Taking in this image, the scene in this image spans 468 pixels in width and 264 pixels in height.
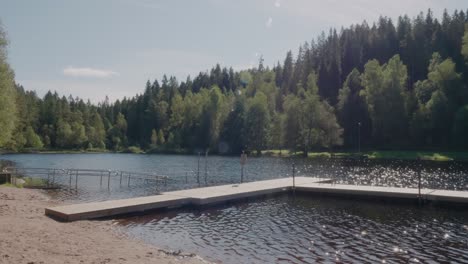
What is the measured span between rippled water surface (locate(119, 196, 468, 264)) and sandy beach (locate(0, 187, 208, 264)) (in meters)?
1.33

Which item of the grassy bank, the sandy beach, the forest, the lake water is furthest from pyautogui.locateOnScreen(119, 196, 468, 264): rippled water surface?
the grassy bank

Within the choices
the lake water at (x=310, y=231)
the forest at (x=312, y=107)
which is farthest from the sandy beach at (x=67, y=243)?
the forest at (x=312, y=107)

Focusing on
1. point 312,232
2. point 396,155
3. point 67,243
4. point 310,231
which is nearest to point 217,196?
point 310,231

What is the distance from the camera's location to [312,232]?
62.9ft

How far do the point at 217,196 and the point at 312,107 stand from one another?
68020mm

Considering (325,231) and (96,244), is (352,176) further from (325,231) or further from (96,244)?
(96,244)

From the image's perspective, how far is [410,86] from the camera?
374ft

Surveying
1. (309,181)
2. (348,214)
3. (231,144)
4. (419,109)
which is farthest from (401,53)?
A: (348,214)

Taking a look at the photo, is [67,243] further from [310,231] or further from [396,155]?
[396,155]

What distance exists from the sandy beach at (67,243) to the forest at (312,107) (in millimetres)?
26224

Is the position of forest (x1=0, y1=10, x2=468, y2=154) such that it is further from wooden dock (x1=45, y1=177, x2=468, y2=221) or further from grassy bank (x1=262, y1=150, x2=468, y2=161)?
wooden dock (x1=45, y1=177, x2=468, y2=221)

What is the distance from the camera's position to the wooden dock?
21.5 m

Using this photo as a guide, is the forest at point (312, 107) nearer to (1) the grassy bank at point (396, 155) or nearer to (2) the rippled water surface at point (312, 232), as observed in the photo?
(1) the grassy bank at point (396, 155)

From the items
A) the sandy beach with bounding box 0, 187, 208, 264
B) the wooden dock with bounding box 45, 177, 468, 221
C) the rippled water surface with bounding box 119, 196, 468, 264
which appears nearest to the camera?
the sandy beach with bounding box 0, 187, 208, 264
